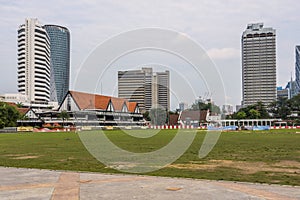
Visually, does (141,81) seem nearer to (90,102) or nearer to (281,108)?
(90,102)

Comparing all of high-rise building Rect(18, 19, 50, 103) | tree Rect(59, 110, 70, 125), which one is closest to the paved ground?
tree Rect(59, 110, 70, 125)

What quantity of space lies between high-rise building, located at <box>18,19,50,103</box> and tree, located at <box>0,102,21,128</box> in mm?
63441

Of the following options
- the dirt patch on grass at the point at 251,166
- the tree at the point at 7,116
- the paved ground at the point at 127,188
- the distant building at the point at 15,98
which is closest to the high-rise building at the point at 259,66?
the distant building at the point at 15,98

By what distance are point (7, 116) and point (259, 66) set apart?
11787 centimetres

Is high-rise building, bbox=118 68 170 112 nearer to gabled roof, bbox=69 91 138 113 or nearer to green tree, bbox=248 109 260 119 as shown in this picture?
gabled roof, bbox=69 91 138 113

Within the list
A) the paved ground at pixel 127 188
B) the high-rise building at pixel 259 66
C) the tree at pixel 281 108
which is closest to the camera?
the paved ground at pixel 127 188

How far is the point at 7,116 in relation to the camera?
76438 mm

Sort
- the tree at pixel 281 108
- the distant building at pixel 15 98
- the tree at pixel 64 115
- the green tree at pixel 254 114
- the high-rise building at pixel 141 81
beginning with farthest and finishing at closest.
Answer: the distant building at pixel 15 98 → the green tree at pixel 254 114 → the tree at pixel 281 108 → the tree at pixel 64 115 → the high-rise building at pixel 141 81

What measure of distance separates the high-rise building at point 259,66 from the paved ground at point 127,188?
159 m

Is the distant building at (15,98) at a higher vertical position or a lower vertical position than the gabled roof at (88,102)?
higher

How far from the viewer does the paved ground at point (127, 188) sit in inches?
321

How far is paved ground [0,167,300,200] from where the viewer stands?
26.7ft

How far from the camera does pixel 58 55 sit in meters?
197

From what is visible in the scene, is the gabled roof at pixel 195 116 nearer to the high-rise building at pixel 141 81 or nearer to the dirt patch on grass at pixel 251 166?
the high-rise building at pixel 141 81
